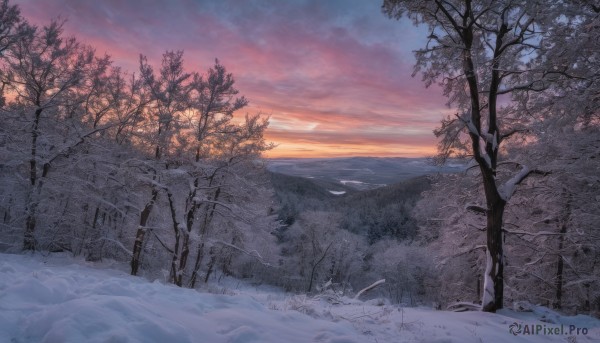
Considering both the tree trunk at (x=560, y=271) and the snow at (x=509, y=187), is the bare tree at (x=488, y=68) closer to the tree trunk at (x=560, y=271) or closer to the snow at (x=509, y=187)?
the snow at (x=509, y=187)

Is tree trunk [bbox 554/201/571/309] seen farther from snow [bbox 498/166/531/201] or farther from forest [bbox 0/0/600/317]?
snow [bbox 498/166/531/201]

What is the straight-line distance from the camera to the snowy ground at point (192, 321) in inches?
149

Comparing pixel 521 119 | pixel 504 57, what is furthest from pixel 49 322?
pixel 521 119

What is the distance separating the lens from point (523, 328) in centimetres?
649

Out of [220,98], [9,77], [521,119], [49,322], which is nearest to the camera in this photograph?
[49,322]

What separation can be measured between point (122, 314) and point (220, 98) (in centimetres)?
1272

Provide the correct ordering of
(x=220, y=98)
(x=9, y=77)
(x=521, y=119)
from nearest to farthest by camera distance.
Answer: (x=521, y=119)
(x=9, y=77)
(x=220, y=98)

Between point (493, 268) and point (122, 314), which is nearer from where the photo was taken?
point (122, 314)

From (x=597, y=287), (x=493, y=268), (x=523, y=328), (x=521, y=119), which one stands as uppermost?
(x=521, y=119)

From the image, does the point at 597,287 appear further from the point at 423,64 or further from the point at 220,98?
the point at 220,98

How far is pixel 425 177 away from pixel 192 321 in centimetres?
1476

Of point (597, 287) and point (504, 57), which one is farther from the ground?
point (504, 57)

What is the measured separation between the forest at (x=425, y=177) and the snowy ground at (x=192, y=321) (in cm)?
263

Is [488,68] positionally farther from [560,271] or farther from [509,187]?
[560,271]
